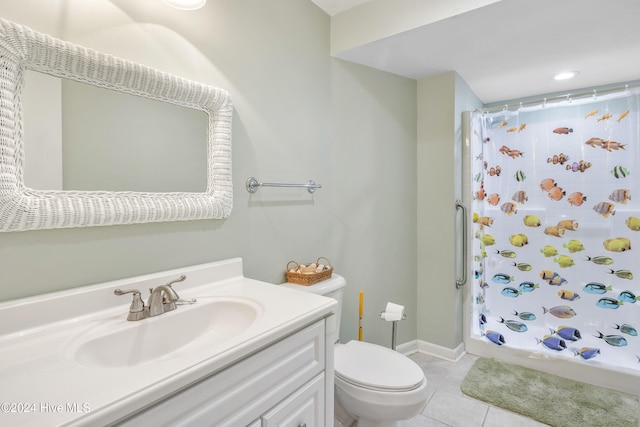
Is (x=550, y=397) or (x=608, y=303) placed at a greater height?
(x=608, y=303)

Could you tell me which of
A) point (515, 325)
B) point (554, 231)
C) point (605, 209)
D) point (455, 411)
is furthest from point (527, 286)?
point (455, 411)

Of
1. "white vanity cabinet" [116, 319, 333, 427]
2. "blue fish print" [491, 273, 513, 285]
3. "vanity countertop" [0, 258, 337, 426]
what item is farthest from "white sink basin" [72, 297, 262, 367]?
"blue fish print" [491, 273, 513, 285]

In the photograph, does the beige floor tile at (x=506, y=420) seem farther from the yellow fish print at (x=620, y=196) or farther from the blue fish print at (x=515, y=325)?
the yellow fish print at (x=620, y=196)

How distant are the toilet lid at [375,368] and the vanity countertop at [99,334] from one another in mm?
515

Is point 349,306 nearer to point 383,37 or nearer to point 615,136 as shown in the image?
point 383,37

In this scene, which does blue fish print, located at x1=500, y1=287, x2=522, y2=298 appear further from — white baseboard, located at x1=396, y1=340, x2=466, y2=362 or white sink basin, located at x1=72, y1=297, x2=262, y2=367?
white sink basin, located at x1=72, y1=297, x2=262, y2=367

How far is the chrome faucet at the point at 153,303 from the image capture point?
41.3 inches

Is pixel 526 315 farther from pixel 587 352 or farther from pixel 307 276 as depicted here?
pixel 307 276

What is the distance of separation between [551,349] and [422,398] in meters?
1.42

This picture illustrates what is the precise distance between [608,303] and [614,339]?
0.23 meters

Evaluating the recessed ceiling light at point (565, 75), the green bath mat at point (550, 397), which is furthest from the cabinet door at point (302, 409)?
the recessed ceiling light at point (565, 75)

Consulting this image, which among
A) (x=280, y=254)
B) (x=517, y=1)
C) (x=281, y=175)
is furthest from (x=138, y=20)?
(x=517, y=1)

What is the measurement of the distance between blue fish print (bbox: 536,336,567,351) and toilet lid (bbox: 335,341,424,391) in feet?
4.30

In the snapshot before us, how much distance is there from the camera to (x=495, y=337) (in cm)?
244
